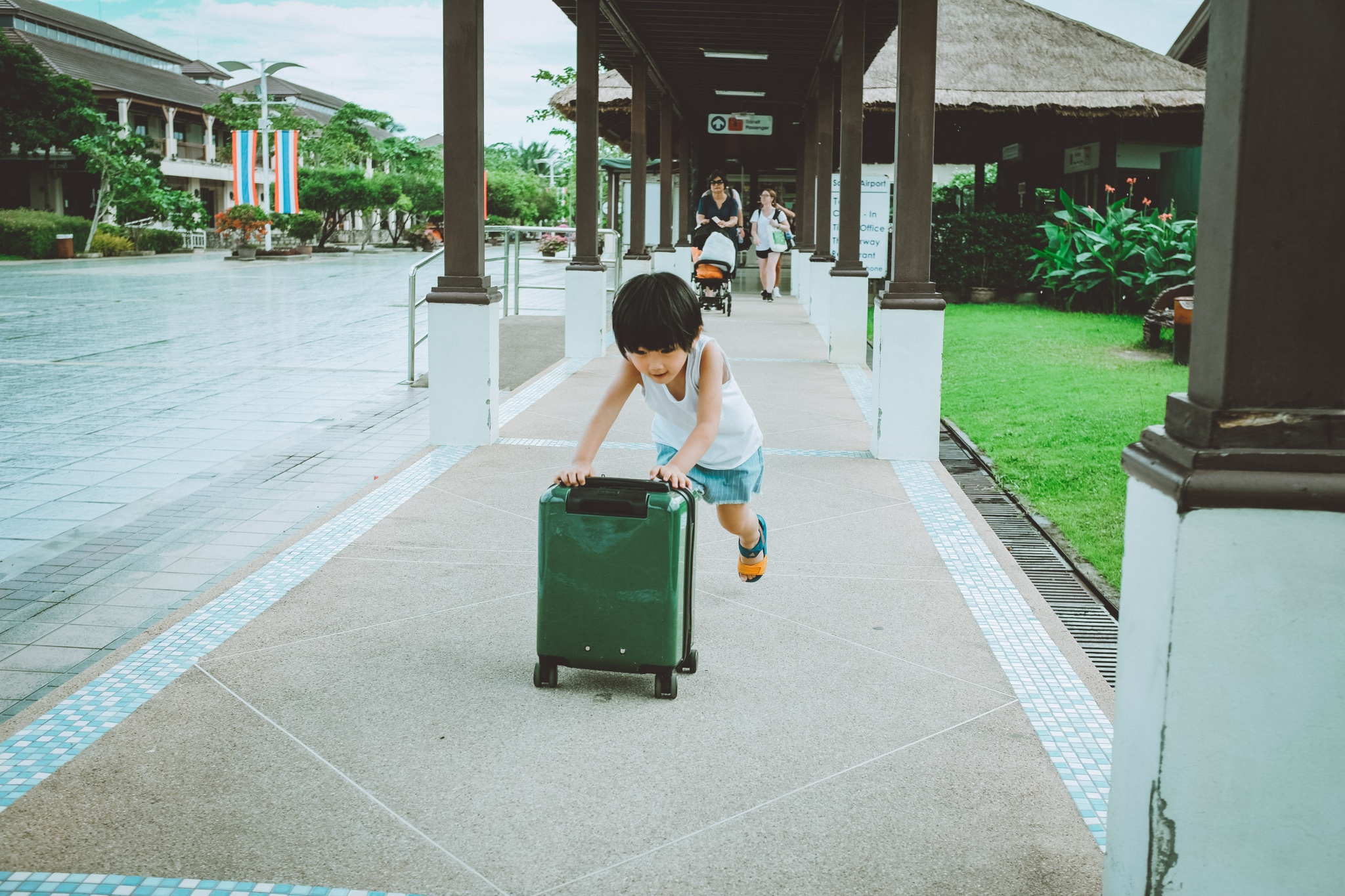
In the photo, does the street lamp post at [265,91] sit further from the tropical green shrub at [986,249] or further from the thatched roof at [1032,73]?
the tropical green shrub at [986,249]

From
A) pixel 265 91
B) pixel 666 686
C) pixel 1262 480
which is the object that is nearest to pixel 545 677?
pixel 666 686

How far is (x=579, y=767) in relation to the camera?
3131mm

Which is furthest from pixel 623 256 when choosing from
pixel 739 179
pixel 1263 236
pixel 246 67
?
pixel 246 67

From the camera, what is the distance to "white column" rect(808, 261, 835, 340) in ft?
51.9

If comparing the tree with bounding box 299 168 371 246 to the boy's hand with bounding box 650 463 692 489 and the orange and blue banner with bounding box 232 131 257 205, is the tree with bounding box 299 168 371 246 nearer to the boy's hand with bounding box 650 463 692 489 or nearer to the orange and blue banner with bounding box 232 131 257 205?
the orange and blue banner with bounding box 232 131 257 205

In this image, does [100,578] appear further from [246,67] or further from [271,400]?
[246,67]

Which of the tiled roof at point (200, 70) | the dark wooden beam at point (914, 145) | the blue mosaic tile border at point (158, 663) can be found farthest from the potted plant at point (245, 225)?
the tiled roof at point (200, 70)

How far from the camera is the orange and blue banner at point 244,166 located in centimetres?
3544

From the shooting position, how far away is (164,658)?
12.8 ft

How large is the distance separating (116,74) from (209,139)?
6.59 meters

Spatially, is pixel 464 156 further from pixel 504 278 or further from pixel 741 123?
pixel 741 123

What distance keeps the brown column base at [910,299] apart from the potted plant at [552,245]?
3417 cm

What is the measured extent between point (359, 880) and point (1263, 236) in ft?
7.34

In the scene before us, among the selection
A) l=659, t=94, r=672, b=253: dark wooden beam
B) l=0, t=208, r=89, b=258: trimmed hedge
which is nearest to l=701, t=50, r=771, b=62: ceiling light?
l=659, t=94, r=672, b=253: dark wooden beam
